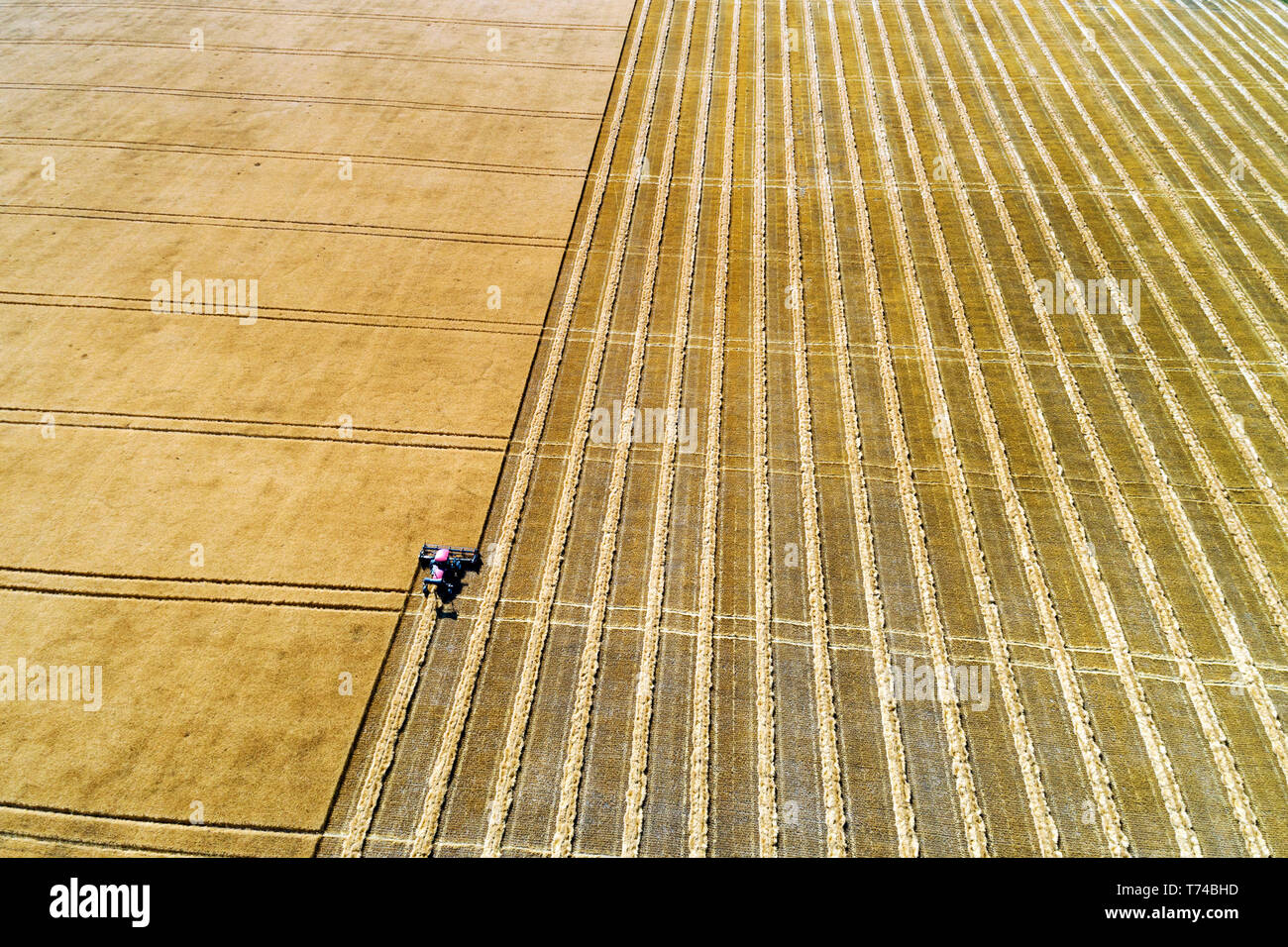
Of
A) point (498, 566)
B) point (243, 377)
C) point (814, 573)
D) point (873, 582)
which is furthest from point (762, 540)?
point (243, 377)

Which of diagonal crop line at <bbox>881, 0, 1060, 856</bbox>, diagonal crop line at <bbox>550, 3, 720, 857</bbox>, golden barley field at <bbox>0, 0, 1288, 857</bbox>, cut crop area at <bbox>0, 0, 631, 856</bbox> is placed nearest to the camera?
diagonal crop line at <bbox>881, 0, 1060, 856</bbox>

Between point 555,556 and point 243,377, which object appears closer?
point 555,556

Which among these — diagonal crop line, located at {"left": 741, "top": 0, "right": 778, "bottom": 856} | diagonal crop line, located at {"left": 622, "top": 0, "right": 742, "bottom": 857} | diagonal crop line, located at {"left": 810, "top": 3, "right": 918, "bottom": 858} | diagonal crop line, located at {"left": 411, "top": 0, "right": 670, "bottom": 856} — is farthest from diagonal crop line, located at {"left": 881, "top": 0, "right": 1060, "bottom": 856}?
diagonal crop line, located at {"left": 411, "top": 0, "right": 670, "bottom": 856}

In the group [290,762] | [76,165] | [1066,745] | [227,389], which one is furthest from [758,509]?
[76,165]

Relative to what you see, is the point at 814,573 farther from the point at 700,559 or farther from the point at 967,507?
the point at 967,507

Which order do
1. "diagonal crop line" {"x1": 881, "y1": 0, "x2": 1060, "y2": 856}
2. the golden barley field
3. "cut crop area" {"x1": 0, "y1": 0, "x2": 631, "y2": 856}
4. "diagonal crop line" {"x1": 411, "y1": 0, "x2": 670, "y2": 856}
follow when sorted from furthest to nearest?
1. "cut crop area" {"x1": 0, "y1": 0, "x2": 631, "y2": 856}
2. the golden barley field
3. "diagonal crop line" {"x1": 881, "y1": 0, "x2": 1060, "y2": 856}
4. "diagonal crop line" {"x1": 411, "y1": 0, "x2": 670, "y2": 856}

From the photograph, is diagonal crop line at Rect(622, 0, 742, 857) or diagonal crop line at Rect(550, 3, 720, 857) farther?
diagonal crop line at Rect(550, 3, 720, 857)

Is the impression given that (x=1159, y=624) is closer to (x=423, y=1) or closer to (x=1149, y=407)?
(x=1149, y=407)

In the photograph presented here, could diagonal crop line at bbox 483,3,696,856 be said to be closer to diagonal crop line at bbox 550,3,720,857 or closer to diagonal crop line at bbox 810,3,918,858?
diagonal crop line at bbox 550,3,720,857

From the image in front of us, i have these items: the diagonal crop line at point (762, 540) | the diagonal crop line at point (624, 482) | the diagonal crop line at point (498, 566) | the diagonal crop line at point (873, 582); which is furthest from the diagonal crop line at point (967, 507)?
the diagonal crop line at point (498, 566)
